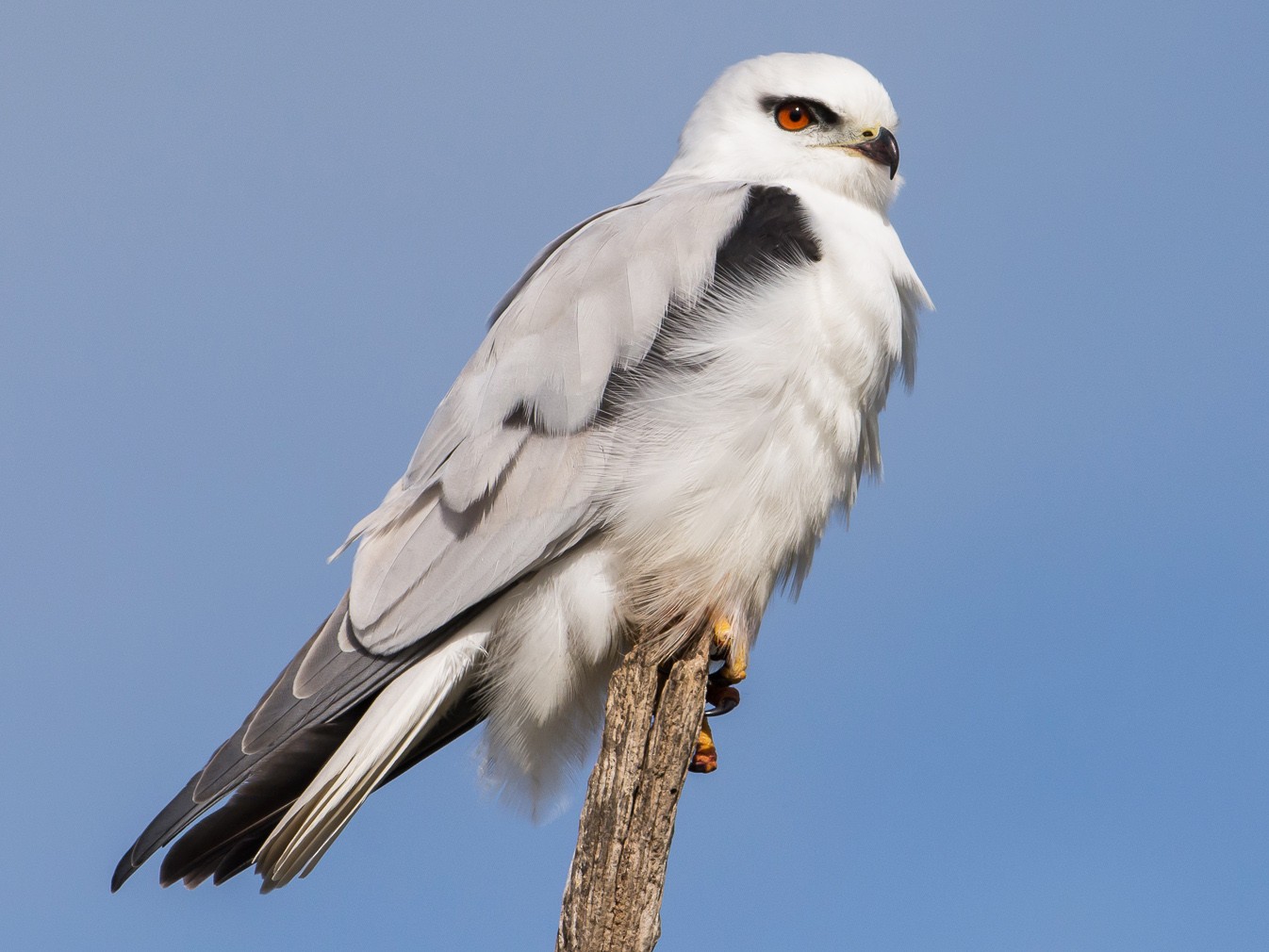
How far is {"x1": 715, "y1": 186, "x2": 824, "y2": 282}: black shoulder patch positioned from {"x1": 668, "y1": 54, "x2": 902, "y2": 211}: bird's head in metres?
0.41

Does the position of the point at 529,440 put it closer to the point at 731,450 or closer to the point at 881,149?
the point at 731,450

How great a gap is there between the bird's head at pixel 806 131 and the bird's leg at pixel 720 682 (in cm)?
140

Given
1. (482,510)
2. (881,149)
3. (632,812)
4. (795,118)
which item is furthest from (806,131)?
(632,812)

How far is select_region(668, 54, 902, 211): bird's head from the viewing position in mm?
4293

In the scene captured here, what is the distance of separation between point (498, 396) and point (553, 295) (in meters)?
0.31

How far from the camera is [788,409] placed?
141 inches

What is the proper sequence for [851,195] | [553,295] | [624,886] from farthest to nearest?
[851,195]
[553,295]
[624,886]

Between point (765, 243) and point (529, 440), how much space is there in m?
0.81

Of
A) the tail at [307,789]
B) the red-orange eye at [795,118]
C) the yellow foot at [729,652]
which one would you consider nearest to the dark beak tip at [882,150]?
the red-orange eye at [795,118]

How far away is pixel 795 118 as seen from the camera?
4406mm

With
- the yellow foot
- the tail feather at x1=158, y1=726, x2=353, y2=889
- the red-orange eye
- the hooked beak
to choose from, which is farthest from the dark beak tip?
the tail feather at x1=158, y1=726, x2=353, y2=889

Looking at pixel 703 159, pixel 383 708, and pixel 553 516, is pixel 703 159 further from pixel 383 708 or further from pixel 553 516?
pixel 383 708

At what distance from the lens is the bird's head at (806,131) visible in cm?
429

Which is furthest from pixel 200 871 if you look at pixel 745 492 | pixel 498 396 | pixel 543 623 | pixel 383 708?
pixel 745 492
